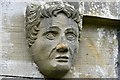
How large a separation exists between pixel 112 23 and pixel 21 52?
517mm

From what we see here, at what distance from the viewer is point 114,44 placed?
351 cm

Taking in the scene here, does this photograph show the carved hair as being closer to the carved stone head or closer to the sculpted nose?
the carved stone head

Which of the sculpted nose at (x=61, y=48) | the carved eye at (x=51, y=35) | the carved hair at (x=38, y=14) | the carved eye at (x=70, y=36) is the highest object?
the carved hair at (x=38, y=14)

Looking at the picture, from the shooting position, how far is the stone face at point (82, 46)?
10.9 feet

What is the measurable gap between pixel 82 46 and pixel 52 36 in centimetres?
23

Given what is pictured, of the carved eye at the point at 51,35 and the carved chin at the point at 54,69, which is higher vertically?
the carved eye at the point at 51,35

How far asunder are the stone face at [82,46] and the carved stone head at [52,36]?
0.05 metres

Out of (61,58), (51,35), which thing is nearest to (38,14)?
(51,35)

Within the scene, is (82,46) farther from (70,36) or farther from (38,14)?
(38,14)

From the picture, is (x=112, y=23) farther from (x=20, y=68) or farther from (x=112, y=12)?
(x=20, y=68)

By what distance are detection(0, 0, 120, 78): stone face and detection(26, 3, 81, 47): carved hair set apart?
0.05 metres

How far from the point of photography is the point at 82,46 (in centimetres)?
345

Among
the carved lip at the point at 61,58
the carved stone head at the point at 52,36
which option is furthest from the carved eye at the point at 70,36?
the carved lip at the point at 61,58

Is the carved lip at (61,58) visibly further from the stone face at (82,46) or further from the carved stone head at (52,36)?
the stone face at (82,46)
